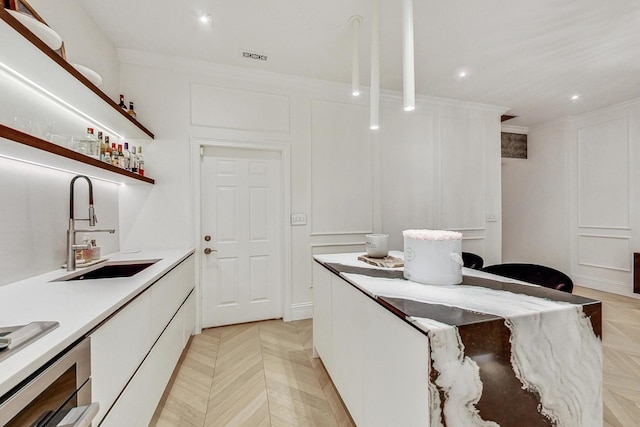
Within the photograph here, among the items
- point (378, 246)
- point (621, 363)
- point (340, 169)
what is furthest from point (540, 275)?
point (340, 169)

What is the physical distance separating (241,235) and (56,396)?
226cm

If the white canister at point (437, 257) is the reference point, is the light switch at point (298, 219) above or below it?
above

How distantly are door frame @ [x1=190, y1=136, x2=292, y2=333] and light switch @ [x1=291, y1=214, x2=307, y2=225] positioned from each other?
0.05 m

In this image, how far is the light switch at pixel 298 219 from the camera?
10.1ft

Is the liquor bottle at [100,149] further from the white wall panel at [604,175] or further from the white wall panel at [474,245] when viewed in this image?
the white wall panel at [604,175]

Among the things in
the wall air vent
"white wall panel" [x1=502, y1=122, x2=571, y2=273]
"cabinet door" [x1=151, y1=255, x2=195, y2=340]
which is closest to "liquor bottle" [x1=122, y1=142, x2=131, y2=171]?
"cabinet door" [x1=151, y1=255, x2=195, y2=340]

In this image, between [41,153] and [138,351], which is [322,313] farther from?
[41,153]

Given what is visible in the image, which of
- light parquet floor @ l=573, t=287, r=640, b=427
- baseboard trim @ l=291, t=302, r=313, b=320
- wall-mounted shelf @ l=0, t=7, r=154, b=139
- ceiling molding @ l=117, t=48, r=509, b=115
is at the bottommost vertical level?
light parquet floor @ l=573, t=287, r=640, b=427

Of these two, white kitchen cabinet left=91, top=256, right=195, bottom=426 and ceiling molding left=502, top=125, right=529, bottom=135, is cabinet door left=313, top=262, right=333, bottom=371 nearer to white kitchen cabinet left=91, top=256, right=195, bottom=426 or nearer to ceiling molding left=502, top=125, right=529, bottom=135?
white kitchen cabinet left=91, top=256, right=195, bottom=426

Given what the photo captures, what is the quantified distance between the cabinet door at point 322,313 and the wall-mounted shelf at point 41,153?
157 centimetres

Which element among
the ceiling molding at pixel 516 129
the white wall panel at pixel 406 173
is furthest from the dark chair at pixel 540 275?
the ceiling molding at pixel 516 129

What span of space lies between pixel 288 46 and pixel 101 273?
95.8 inches

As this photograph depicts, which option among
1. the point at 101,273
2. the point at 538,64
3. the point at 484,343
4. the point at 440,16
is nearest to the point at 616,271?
the point at 538,64

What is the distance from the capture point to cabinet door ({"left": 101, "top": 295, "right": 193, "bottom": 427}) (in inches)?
44.7
